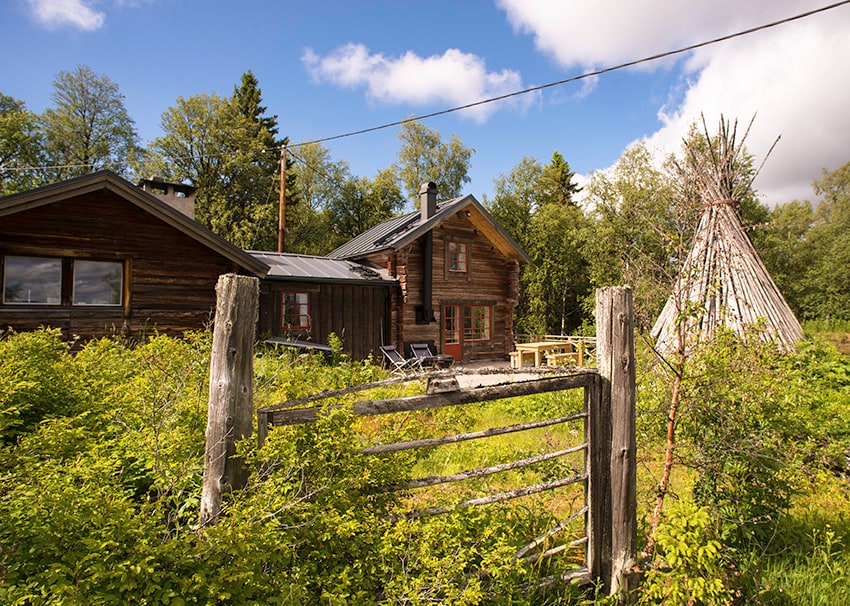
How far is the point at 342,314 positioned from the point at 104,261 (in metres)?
6.24

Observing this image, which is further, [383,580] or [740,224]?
[740,224]

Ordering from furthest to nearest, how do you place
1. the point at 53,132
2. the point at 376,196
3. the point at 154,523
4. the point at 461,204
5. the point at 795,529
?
the point at 376,196 → the point at 53,132 → the point at 461,204 → the point at 795,529 → the point at 154,523

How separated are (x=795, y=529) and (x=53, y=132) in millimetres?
40474

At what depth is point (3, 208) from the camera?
340 inches

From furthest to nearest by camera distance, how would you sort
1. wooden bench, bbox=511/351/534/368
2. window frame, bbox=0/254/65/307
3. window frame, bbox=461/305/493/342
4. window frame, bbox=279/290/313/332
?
window frame, bbox=461/305/493/342, wooden bench, bbox=511/351/534/368, window frame, bbox=279/290/313/332, window frame, bbox=0/254/65/307

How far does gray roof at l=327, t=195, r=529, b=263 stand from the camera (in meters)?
14.9

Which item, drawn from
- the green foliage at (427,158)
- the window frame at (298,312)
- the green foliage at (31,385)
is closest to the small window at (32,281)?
the window frame at (298,312)

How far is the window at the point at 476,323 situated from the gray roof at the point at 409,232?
2547 millimetres

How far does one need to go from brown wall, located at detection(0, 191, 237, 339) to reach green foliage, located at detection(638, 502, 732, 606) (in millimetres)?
8864

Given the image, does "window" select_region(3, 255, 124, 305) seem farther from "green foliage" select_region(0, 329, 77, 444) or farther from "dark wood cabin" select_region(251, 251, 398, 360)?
"green foliage" select_region(0, 329, 77, 444)

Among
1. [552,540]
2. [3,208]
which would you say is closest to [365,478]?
[552,540]

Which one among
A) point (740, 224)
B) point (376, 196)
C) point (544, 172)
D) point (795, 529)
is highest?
point (544, 172)

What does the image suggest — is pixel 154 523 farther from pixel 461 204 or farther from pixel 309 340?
Result: pixel 461 204

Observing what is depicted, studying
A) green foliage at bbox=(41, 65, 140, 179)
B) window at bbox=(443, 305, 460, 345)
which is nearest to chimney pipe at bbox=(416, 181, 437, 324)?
window at bbox=(443, 305, 460, 345)
